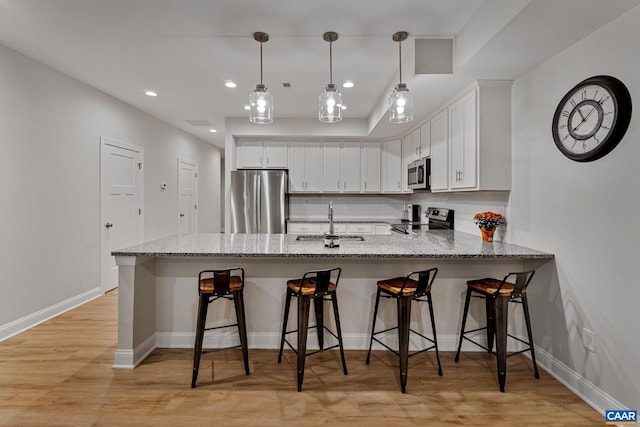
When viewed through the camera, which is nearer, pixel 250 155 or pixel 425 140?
pixel 425 140

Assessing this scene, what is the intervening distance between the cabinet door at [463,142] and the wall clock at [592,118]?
0.67 m

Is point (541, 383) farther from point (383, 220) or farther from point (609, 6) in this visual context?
point (383, 220)

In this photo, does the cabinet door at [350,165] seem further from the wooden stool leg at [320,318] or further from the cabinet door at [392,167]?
the wooden stool leg at [320,318]

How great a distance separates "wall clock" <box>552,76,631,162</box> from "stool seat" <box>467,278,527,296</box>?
3.04 feet

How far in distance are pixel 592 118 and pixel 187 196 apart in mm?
6246

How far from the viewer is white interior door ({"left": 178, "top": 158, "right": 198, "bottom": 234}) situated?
618 centimetres

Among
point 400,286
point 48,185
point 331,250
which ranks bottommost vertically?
point 400,286

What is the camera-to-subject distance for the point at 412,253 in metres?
2.21

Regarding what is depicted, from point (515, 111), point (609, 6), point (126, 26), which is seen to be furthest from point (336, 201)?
point (609, 6)

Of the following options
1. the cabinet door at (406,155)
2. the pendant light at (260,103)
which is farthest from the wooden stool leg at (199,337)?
the cabinet door at (406,155)

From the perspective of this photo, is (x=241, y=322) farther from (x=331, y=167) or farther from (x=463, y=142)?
(x=331, y=167)

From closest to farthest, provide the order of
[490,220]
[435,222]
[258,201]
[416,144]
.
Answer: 1. [490,220]
2. [435,222]
3. [416,144]
4. [258,201]

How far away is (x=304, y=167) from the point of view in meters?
5.33

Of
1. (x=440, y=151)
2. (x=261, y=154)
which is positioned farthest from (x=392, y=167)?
(x=261, y=154)
